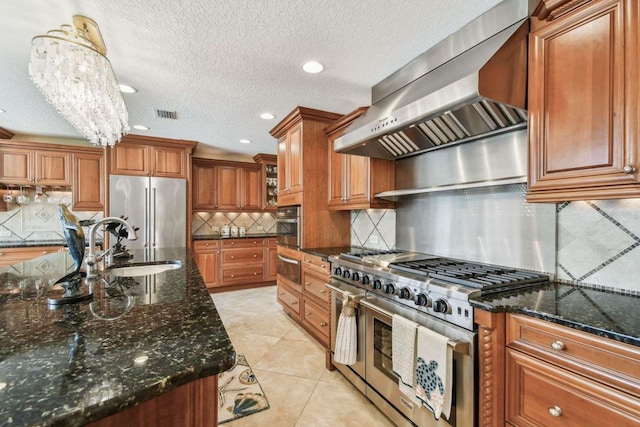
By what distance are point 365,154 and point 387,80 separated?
63cm

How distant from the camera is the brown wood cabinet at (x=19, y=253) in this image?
3623 millimetres

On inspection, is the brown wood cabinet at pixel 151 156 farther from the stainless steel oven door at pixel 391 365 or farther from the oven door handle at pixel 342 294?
the stainless steel oven door at pixel 391 365

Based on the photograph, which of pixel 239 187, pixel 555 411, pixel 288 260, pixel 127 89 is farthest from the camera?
pixel 239 187

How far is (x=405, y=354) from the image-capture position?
4.90ft

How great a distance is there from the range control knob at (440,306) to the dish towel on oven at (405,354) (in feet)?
0.48

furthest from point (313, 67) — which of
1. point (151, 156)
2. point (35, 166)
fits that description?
point (35, 166)

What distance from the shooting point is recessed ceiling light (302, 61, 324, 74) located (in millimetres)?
2153

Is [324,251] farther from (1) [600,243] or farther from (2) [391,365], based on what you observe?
(1) [600,243]

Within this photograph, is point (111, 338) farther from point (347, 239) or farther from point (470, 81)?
point (347, 239)

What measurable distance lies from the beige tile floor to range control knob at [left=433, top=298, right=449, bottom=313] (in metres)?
0.90

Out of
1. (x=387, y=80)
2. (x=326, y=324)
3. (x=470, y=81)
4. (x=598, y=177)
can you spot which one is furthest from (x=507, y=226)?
(x=326, y=324)

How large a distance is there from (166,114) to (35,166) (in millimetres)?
2372

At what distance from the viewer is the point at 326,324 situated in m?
2.57

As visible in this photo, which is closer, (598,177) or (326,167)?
(598,177)
